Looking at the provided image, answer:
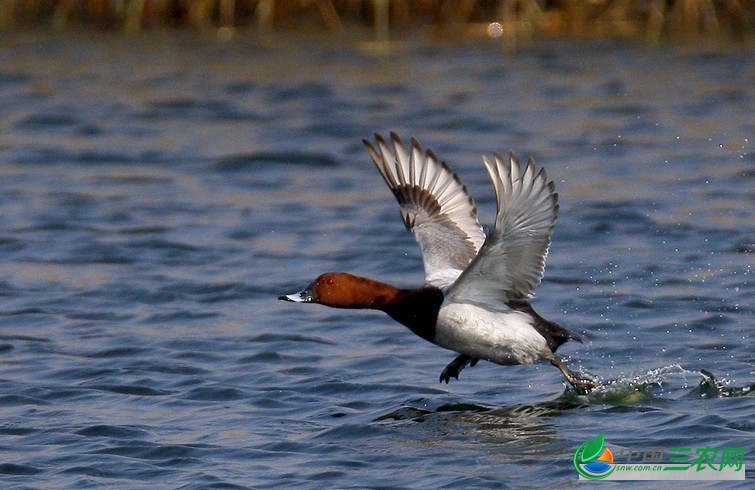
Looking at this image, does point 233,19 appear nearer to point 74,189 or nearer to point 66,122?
point 66,122

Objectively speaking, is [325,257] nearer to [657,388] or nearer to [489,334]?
[489,334]

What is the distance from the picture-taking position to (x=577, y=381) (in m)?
6.94

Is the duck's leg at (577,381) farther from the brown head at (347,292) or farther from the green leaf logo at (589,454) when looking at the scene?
the brown head at (347,292)

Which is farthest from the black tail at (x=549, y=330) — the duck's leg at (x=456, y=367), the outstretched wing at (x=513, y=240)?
the duck's leg at (x=456, y=367)

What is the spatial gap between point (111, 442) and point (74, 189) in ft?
21.1

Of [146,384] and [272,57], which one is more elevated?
[272,57]

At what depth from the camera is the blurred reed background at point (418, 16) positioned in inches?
645

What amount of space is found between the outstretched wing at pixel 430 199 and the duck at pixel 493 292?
141 mm

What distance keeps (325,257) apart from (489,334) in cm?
373

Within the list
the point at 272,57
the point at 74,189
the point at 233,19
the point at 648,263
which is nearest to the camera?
the point at 648,263

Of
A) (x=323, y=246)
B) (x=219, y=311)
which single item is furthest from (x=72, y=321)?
A: (x=323, y=246)

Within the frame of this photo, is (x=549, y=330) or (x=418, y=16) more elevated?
(x=418, y=16)

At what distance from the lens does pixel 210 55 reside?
16.4 meters

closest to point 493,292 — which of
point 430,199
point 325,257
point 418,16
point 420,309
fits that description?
point 420,309
